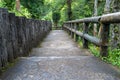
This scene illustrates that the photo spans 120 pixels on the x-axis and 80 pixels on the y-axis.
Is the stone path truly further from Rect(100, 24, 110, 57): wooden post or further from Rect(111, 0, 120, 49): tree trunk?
Rect(111, 0, 120, 49): tree trunk

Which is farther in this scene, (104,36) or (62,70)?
(104,36)

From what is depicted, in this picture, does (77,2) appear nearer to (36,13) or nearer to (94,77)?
(36,13)

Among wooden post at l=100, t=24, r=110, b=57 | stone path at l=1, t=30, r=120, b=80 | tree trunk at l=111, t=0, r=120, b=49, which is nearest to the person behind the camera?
stone path at l=1, t=30, r=120, b=80

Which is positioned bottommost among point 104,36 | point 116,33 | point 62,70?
point 62,70

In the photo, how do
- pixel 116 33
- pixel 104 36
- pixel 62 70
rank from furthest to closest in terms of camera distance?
pixel 116 33 → pixel 104 36 → pixel 62 70

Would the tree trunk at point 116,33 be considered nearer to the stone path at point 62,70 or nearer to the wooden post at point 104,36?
the wooden post at point 104,36

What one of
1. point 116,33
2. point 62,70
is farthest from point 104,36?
point 116,33

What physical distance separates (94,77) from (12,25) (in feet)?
5.63

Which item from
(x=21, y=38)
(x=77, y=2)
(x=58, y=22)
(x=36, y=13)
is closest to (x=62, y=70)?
(x=21, y=38)

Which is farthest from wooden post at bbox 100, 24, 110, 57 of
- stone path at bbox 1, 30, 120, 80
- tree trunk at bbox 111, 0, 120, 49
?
tree trunk at bbox 111, 0, 120, 49

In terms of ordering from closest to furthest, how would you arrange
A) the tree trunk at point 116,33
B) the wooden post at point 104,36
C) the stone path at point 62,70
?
the stone path at point 62,70 < the wooden post at point 104,36 < the tree trunk at point 116,33

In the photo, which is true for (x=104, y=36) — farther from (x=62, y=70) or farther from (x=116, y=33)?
(x=116, y=33)

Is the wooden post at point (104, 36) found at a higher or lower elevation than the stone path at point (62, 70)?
higher

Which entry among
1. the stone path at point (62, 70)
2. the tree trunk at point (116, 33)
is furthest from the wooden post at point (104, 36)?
the tree trunk at point (116, 33)
